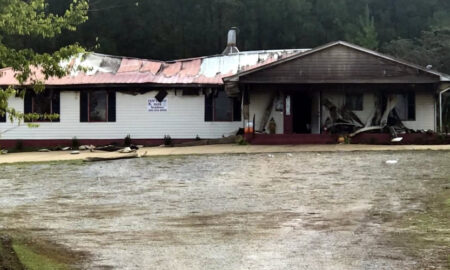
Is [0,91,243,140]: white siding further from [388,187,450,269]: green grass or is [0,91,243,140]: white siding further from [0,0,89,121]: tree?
[0,0,89,121]: tree

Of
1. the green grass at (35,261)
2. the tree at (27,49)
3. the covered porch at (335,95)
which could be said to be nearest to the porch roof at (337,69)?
the covered porch at (335,95)

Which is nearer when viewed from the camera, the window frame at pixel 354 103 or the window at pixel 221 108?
the window frame at pixel 354 103

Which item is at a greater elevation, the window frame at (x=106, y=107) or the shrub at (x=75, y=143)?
the window frame at (x=106, y=107)

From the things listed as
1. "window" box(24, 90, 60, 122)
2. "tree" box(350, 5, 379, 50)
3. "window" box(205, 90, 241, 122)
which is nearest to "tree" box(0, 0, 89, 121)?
"window" box(205, 90, 241, 122)

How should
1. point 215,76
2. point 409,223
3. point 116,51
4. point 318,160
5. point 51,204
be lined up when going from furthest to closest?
point 116,51, point 215,76, point 318,160, point 51,204, point 409,223

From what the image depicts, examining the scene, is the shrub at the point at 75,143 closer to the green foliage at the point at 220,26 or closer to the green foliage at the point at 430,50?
the green foliage at the point at 430,50

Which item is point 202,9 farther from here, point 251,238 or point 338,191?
point 251,238

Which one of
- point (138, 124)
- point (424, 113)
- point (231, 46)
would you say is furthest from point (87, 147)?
point (424, 113)

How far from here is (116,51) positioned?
1972 inches

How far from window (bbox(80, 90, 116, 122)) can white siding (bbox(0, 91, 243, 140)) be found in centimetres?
19

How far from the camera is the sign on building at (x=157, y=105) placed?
25.8 metres

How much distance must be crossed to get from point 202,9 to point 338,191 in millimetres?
43916

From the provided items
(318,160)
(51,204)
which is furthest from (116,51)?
(51,204)

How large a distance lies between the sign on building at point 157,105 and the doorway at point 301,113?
5.50 metres
